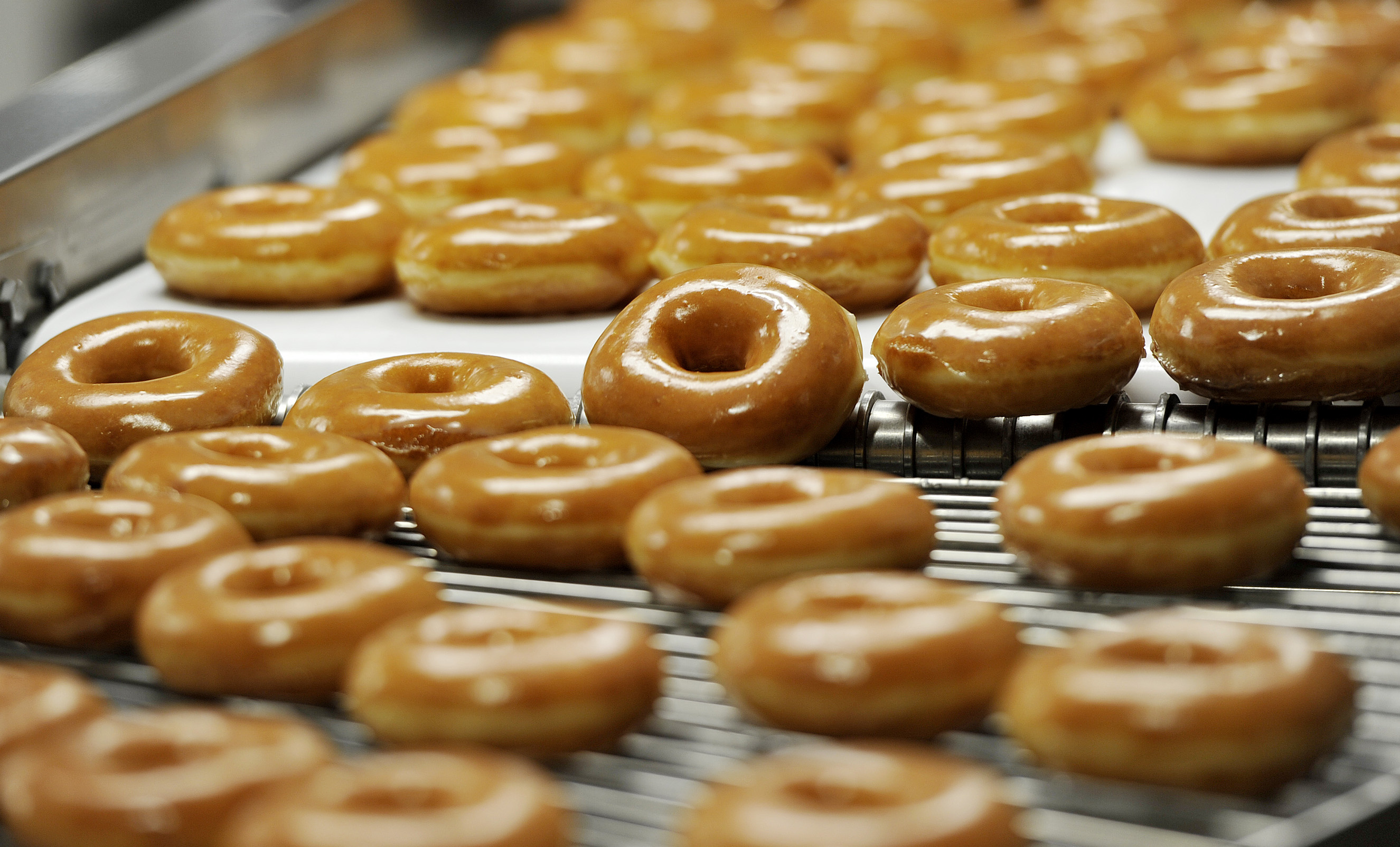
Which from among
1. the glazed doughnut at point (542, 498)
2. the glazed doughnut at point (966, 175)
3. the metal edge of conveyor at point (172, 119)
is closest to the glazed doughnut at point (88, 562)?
the glazed doughnut at point (542, 498)

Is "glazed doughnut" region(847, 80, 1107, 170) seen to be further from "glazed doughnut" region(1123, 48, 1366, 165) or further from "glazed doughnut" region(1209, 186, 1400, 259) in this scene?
"glazed doughnut" region(1209, 186, 1400, 259)

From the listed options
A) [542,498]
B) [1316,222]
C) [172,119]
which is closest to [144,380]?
[542,498]

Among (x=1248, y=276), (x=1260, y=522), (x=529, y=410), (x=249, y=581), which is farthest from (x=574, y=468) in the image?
(x=1248, y=276)

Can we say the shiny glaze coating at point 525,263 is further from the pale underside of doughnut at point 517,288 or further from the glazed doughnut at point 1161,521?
the glazed doughnut at point 1161,521

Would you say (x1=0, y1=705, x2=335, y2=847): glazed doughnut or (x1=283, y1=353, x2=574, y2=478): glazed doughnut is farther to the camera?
(x1=283, y1=353, x2=574, y2=478): glazed doughnut

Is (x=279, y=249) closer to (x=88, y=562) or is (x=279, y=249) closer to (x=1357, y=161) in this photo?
(x=88, y=562)

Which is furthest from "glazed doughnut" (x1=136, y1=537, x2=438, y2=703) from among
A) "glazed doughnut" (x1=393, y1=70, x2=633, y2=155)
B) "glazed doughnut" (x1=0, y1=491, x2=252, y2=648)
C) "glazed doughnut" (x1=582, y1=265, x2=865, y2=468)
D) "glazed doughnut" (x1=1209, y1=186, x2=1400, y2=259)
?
"glazed doughnut" (x1=393, y1=70, x2=633, y2=155)
